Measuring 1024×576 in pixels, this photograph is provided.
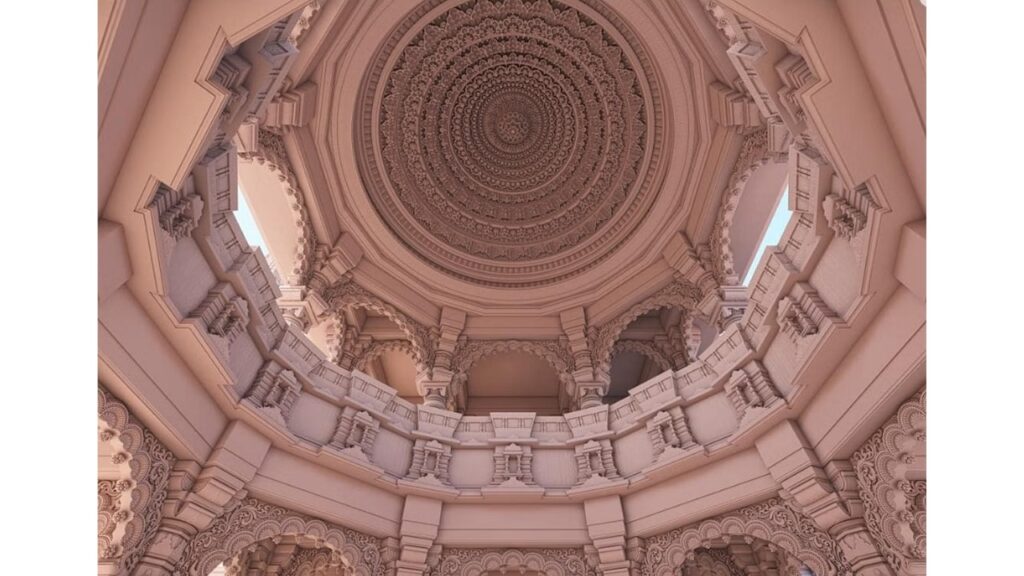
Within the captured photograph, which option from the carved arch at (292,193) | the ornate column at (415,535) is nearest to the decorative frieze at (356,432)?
the ornate column at (415,535)

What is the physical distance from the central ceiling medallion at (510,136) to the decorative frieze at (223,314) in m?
6.23

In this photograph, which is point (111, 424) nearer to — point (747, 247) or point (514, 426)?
point (514, 426)

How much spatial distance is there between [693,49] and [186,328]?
8622mm

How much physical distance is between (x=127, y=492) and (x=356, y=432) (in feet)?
9.49

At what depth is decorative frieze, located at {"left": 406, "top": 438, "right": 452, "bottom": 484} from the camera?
10039 millimetres

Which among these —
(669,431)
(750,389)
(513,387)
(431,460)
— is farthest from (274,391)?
(513,387)

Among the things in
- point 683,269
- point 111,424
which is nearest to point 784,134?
point 683,269

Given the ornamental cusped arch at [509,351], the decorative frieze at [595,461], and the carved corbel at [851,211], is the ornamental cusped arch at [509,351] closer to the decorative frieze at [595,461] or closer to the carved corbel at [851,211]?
the decorative frieze at [595,461]

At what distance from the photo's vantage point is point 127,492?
23.8 feet

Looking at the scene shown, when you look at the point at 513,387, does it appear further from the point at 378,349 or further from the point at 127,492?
the point at 127,492

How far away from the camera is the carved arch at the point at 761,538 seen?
8133 millimetres

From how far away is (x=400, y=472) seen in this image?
9.97 m

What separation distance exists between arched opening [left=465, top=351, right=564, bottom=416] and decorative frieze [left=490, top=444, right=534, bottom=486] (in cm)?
534

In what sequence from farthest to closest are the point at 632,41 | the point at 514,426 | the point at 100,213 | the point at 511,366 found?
1. the point at 511,366
2. the point at 632,41
3. the point at 514,426
4. the point at 100,213
